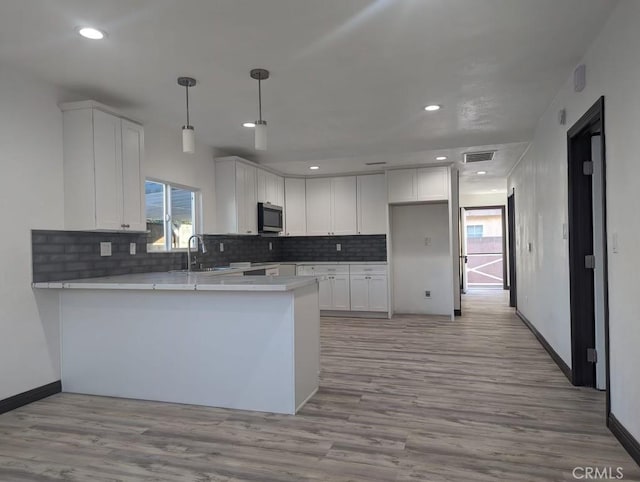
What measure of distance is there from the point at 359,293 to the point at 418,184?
189 cm

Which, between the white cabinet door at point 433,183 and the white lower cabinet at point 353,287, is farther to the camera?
the white lower cabinet at point 353,287

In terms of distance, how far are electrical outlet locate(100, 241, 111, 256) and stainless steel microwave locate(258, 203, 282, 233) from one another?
2.36 metres

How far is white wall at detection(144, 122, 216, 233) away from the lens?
443cm

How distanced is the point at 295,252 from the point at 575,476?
5.84 meters

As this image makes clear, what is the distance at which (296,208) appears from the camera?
7.23 m

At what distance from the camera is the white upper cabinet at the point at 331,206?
702 centimetres

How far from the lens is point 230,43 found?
2793 mm

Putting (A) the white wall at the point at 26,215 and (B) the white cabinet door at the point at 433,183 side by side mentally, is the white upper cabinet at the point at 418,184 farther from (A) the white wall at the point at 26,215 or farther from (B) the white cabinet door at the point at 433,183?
(A) the white wall at the point at 26,215

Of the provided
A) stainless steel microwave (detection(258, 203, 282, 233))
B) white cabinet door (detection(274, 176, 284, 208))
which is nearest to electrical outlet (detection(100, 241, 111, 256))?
A: stainless steel microwave (detection(258, 203, 282, 233))

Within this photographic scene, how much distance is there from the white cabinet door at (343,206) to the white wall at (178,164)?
7.38ft

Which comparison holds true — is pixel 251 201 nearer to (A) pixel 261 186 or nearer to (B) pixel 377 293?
(A) pixel 261 186

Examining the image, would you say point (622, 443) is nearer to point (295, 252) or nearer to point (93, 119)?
point (93, 119)

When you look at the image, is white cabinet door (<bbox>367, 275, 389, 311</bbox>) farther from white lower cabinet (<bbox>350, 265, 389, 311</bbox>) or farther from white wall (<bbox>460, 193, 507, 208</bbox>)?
white wall (<bbox>460, 193, 507, 208</bbox>)

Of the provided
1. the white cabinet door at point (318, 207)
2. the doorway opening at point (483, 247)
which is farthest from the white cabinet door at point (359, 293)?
the doorway opening at point (483, 247)
